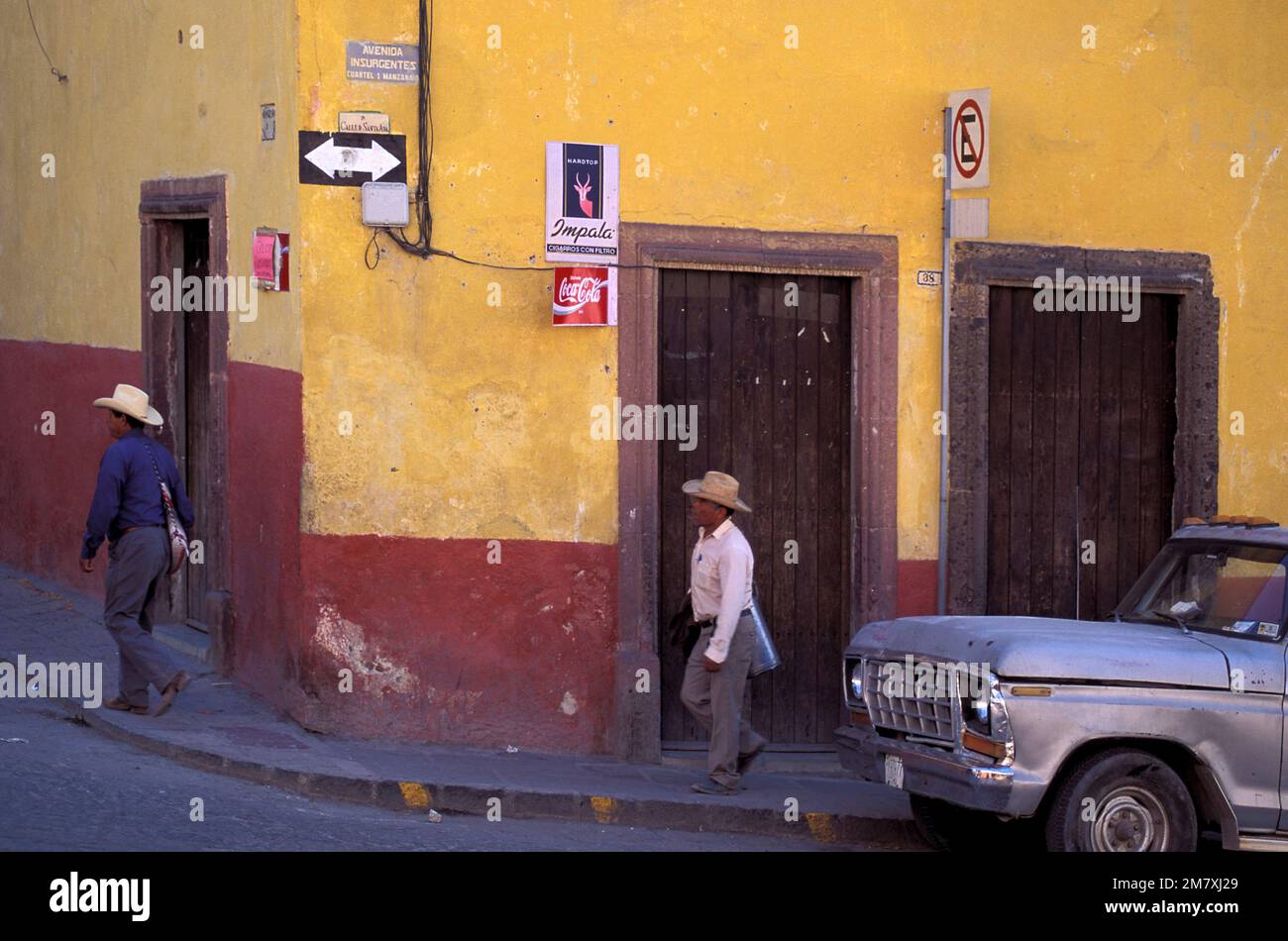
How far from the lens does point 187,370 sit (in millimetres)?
12422

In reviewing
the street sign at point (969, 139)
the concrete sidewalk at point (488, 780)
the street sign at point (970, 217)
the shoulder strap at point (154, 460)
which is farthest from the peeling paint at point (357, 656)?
the street sign at point (969, 139)

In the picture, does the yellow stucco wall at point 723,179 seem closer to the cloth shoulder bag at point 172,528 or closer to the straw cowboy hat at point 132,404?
the cloth shoulder bag at point 172,528

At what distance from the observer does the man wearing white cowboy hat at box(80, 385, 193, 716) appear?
32.0 feet

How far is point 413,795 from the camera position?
8836mm

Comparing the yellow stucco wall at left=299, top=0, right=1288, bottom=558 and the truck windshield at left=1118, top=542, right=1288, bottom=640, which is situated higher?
the yellow stucco wall at left=299, top=0, right=1288, bottom=558

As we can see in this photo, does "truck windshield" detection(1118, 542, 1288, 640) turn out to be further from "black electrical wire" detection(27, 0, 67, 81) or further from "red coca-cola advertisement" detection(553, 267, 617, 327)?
"black electrical wire" detection(27, 0, 67, 81)

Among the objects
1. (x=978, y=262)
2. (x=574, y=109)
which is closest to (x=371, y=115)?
(x=574, y=109)

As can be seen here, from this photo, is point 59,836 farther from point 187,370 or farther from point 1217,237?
point 1217,237

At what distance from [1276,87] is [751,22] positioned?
3945 mm

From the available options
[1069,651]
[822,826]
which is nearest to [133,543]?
[822,826]

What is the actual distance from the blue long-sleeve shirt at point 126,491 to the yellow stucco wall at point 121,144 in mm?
962

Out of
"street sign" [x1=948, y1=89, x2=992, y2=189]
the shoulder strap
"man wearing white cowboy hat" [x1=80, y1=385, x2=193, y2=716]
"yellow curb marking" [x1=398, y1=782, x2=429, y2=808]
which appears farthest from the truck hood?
the shoulder strap

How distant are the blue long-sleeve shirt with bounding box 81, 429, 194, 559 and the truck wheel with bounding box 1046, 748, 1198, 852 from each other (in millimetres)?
5506

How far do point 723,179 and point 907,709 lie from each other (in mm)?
3961
